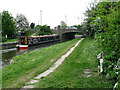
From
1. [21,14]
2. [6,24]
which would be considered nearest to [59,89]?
[6,24]

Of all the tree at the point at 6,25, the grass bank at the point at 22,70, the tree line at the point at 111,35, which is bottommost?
the grass bank at the point at 22,70

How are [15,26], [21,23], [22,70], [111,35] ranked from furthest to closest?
[21,23], [15,26], [22,70], [111,35]

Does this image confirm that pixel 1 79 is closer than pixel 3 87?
No

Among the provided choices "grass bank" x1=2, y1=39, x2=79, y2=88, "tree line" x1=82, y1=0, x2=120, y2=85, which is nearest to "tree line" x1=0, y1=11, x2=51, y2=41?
"grass bank" x1=2, y1=39, x2=79, y2=88

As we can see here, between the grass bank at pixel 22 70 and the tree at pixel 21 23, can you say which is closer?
the grass bank at pixel 22 70

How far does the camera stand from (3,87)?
6.76 meters

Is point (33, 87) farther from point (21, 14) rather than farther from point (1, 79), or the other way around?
point (21, 14)

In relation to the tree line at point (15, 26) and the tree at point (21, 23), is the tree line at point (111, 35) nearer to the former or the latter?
the tree line at point (15, 26)

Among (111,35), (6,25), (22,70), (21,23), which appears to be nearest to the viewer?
(111,35)

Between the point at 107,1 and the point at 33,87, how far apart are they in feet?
12.2

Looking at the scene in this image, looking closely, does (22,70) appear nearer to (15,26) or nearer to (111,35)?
(111,35)

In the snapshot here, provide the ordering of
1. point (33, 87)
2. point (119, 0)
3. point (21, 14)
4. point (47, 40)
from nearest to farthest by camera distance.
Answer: point (119, 0), point (33, 87), point (47, 40), point (21, 14)

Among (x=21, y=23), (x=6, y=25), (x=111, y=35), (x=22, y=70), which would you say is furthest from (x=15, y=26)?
(x=111, y=35)

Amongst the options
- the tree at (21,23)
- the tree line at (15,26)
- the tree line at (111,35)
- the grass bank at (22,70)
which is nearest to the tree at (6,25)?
the tree line at (15,26)
